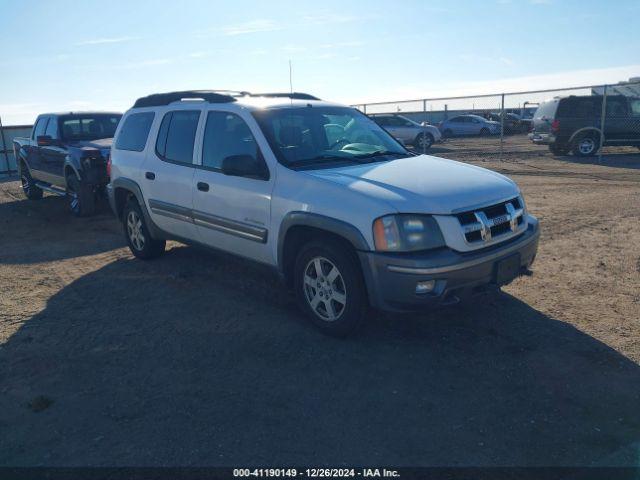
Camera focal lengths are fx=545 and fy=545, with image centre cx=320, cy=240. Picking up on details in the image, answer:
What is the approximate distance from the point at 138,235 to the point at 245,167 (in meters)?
2.87

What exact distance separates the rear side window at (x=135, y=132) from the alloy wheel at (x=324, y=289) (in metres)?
3.03

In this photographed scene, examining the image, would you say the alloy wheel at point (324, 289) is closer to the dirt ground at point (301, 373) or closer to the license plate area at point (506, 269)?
the dirt ground at point (301, 373)

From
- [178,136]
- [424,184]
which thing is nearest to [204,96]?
[178,136]

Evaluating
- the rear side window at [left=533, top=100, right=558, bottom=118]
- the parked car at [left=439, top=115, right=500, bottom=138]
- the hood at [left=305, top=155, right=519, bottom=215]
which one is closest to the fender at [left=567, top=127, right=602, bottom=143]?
the rear side window at [left=533, top=100, right=558, bottom=118]

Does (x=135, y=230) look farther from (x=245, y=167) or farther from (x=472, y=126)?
(x=472, y=126)

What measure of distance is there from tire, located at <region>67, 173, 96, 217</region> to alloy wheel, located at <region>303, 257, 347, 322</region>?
21.2 feet

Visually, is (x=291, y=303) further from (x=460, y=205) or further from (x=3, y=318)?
(x=3, y=318)

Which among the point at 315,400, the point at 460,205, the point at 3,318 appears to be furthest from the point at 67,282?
the point at 460,205

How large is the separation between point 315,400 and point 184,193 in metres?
2.91

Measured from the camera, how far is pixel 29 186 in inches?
495

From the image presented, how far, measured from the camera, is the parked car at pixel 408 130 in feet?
79.2

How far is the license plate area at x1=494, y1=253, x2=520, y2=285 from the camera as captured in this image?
4117 mm

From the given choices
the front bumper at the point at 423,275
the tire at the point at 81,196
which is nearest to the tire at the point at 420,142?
the tire at the point at 81,196

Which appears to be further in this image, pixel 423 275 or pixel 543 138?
pixel 543 138
